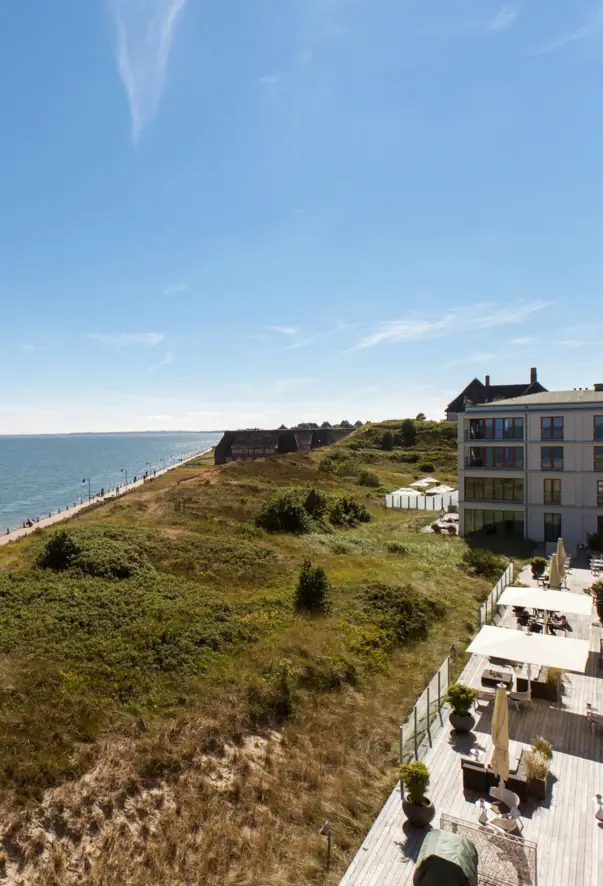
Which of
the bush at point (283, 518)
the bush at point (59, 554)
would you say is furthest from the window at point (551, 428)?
the bush at point (59, 554)

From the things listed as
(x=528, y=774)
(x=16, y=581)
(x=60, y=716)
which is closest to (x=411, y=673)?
(x=528, y=774)

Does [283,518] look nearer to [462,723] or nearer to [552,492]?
[552,492]

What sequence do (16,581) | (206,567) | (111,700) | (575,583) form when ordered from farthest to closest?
(206,567), (575,583), (16,581), (111,700)

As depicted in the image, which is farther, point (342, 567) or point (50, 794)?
point (342, 567)

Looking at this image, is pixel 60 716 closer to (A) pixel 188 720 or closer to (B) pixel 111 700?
(B) pixel 111 700

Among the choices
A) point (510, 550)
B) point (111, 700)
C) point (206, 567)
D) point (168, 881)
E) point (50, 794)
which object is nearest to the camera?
point (168, 881)

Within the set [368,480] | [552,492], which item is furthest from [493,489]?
[368,480]
